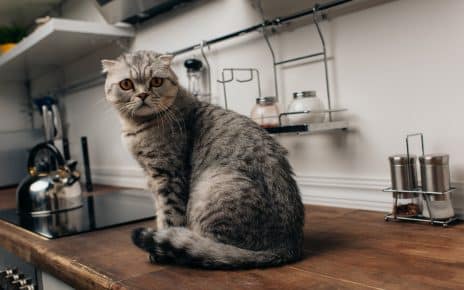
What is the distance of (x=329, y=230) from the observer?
111cm

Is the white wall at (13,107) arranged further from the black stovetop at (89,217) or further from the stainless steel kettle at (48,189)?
the black stovetop at (89,217)

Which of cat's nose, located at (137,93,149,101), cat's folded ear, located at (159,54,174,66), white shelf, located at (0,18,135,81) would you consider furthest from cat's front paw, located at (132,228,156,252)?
white shelf, located at (0,18,135,81)

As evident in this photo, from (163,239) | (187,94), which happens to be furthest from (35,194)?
(163,239)

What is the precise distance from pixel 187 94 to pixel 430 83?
612 millimetres

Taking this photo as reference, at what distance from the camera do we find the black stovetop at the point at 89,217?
1.34 meters

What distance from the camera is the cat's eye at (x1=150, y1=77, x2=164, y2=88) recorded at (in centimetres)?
109

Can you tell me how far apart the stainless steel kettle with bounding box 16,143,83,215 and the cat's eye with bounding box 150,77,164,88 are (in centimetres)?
82

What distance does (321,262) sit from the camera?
87cm

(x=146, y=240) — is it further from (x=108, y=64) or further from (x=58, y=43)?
(x=58, y=43)

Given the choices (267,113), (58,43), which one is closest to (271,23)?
(267,113)

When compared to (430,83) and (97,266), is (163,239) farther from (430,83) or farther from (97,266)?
(430,83)

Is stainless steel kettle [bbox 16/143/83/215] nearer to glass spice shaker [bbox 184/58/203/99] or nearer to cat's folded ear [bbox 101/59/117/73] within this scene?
glass spice shaker [bbox 184/58/203/99]

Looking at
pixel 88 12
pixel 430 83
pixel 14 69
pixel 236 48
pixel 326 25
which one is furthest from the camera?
pixel 14 69

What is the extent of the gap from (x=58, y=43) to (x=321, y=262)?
178 cm
